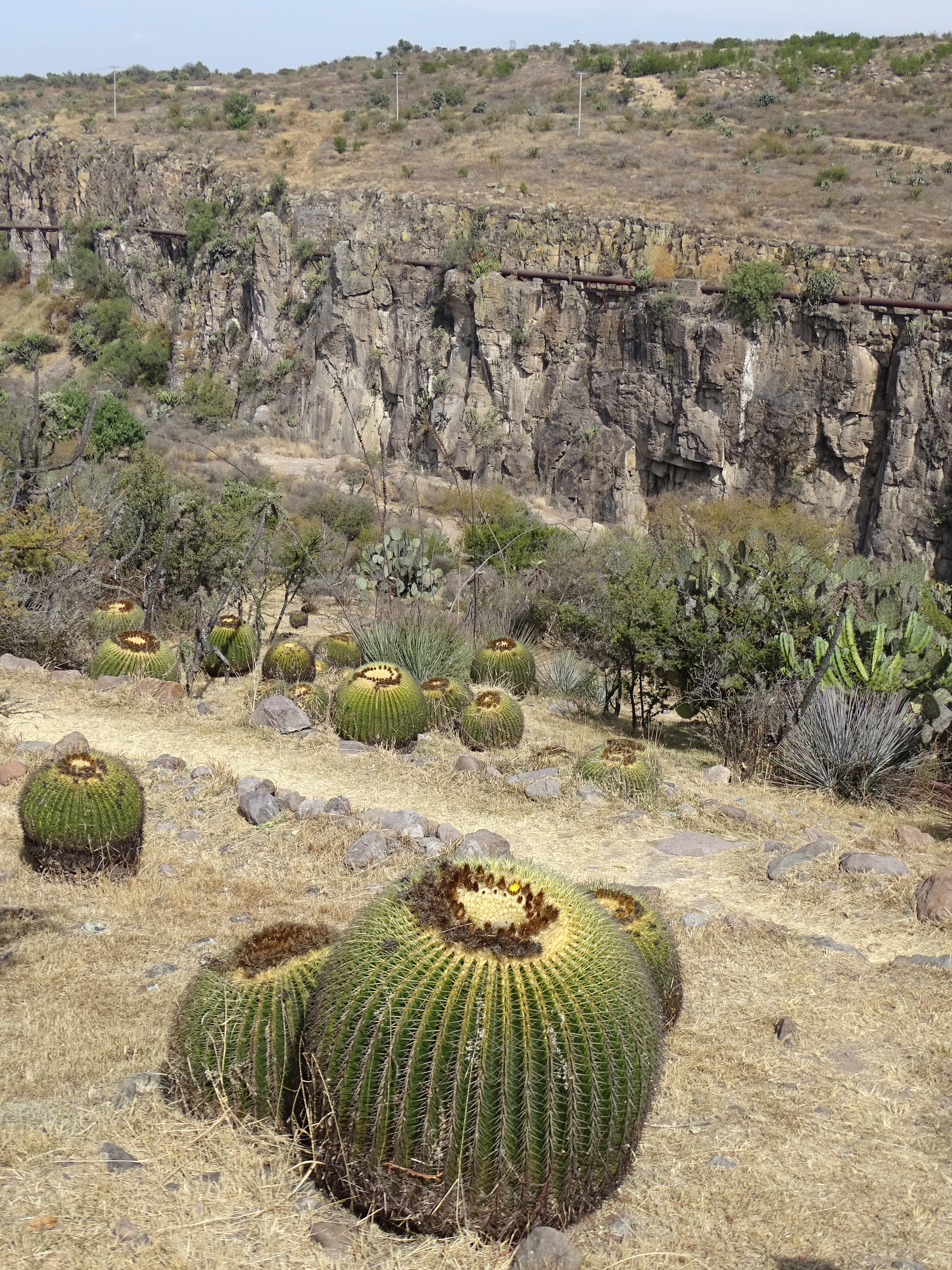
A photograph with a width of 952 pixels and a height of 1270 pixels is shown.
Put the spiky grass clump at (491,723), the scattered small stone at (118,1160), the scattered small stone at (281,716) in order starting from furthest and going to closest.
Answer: the scattered small stone at (281,716) → the spiky grass clump at (491,723) → the scattered small stone at (118,1160)

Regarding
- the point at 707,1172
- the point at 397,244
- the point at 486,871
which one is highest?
the point at 397,244

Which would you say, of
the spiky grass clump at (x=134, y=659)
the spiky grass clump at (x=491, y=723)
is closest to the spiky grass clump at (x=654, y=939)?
the spiky grass clump at (x=491, y=723)

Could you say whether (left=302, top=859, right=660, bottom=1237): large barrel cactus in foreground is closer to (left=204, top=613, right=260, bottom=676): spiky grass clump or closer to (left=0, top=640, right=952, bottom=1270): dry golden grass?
(left=0, top=640, right=952, bottom=1270): dry golden grass

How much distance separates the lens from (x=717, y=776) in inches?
347

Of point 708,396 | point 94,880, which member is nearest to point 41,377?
point 708,396

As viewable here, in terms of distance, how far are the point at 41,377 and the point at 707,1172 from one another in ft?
132

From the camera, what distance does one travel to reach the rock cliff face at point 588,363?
2453cm

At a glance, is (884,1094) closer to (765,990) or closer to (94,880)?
(765,990)

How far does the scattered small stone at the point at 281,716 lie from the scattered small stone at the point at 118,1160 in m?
5.84

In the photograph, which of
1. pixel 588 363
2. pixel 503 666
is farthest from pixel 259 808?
pixel 588 363

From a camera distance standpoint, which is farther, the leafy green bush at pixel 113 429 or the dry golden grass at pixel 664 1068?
the leafy green bush at pixel 113 429

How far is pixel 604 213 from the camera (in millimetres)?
29859

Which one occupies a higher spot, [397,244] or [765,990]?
[397,244]

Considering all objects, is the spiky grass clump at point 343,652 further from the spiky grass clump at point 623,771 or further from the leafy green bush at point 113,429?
the leafy green bush at point 113,429
